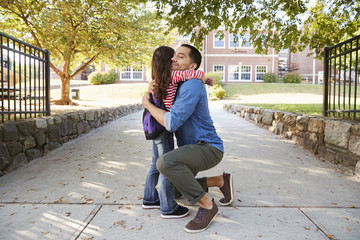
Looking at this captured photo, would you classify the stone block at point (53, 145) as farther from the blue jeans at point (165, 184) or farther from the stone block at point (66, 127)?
the blue jeans at point (165, 184)

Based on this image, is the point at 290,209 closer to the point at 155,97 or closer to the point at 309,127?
the point at 155,97

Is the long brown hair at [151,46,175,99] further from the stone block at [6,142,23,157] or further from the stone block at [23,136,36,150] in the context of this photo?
the stone block at [23,136,36,150]

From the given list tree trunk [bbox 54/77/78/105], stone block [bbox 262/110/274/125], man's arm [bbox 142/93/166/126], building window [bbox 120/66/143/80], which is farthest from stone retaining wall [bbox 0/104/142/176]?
building window [bbox 120/66/143/80]

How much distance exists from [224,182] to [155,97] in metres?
1.18

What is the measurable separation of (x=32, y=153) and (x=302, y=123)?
492 centimetres

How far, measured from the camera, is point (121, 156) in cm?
482

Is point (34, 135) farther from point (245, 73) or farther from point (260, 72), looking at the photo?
point (260, 72)

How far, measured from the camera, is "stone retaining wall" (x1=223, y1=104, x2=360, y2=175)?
3762 millimetres

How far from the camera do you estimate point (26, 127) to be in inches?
168

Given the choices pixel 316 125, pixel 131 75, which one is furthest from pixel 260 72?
pixel 316 125

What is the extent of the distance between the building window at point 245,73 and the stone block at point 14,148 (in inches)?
1181

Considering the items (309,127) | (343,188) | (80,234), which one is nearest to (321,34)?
(309,127)

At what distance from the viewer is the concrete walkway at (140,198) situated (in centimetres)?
223

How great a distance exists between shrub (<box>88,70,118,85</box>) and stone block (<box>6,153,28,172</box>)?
24890mm
